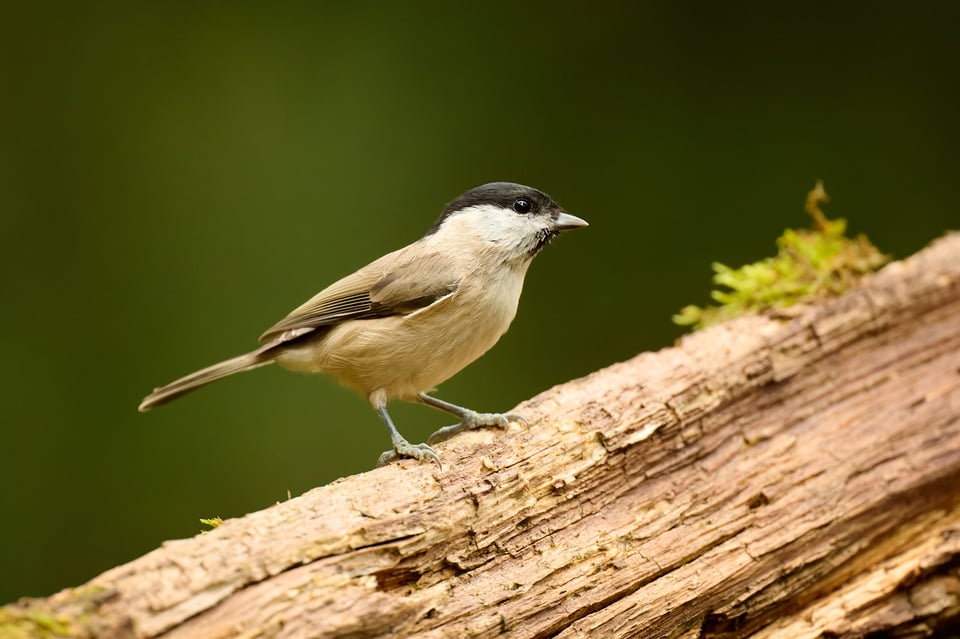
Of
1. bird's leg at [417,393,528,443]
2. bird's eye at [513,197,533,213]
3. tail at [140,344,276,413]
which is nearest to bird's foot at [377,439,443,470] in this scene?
bird's leg at [417,393,528,443]

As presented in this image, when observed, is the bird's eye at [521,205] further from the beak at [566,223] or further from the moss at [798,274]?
the moss at [798,274]

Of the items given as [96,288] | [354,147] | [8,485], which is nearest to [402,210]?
[354,147]

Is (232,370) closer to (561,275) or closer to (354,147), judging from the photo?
(354,147)

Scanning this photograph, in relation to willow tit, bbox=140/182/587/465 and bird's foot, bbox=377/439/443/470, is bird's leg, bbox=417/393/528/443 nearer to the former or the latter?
willow tit, bbox=140/182/587/465

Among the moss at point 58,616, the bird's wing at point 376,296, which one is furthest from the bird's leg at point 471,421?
the moss at point 58,616

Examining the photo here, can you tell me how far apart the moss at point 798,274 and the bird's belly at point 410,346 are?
1.13 meters

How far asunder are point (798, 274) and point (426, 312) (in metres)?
1.68

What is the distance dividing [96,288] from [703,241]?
12.0 ft

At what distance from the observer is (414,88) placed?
4809mm

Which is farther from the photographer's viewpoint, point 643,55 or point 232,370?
point 643,55

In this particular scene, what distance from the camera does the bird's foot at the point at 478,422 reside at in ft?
8.21

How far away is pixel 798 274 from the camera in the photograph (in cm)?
330

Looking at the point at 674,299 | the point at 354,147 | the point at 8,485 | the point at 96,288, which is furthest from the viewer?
the point at 674,299

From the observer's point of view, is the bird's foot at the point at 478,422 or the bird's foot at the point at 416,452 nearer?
the bird's foot at the point at 416,452
